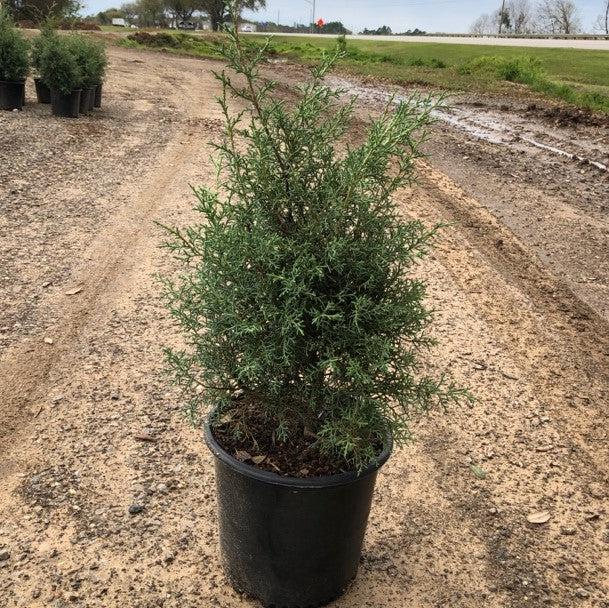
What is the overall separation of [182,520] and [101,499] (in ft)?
1.68

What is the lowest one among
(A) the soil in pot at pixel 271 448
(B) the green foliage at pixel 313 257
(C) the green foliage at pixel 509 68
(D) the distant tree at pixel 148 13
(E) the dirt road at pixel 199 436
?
(E) the dirt road at pixel 199 436

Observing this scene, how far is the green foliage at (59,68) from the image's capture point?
1533cm

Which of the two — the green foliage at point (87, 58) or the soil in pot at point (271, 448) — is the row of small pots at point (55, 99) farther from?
the soil in pot at point (271, 448)

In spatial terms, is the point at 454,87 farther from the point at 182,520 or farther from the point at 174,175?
the point at 182,520

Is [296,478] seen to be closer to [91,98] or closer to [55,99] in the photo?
[55,99]

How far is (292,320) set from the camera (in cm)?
286

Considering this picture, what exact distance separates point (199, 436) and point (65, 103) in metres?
13.0

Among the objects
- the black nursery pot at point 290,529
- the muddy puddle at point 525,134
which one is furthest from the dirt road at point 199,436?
the muddy puddle at point 525,134

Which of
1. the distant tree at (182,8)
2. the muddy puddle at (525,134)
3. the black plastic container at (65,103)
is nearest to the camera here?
the muddy puddle at (525,134)

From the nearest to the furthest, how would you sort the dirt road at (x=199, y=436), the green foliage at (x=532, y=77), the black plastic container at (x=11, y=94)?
the dirt road at (x=199, y=436)
the black plastic container at (x=11, y=94)
the green foliage at (x=532, y=77)

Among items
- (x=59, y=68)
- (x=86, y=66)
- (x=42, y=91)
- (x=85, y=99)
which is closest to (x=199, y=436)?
(x=59, y=68)

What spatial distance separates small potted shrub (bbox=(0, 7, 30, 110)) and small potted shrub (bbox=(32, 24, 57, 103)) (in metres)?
0.23

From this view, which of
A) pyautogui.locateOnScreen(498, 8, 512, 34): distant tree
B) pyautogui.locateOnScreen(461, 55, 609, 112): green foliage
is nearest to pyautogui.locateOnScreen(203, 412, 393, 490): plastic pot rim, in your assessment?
pyautogui.locateOnScreen(461, 55, 609, 112): green foliage

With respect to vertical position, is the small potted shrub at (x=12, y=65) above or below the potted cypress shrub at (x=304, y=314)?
above
